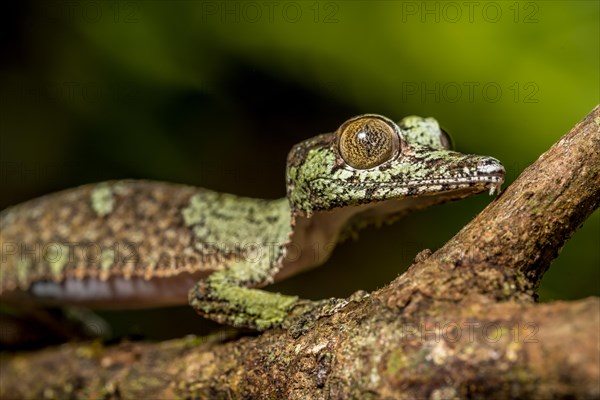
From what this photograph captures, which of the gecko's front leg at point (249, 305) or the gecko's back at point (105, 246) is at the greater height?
the gecko's back at point (105, 246)

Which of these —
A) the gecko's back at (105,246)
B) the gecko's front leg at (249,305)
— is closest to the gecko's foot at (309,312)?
the gecko's front leg at (249,305)

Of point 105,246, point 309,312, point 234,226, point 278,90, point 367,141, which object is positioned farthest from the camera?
point 278,90

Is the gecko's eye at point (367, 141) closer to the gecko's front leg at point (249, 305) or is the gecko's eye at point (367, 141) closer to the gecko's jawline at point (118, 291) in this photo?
the gecko's front leg at point (249, 305)

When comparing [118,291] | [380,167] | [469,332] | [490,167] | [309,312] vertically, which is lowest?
[469,332]

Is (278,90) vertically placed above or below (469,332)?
above

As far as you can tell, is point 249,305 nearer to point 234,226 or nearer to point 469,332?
point 234,226

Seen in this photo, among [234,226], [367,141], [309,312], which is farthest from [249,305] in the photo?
[367,141]

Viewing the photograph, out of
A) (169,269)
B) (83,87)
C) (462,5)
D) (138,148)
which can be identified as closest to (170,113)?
(138,148)

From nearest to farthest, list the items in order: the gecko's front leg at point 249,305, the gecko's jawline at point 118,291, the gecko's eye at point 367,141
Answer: the gecko's front leg at point 249,305, the gecko's eye at point 367,141, the gecko's jawline at point 118,291

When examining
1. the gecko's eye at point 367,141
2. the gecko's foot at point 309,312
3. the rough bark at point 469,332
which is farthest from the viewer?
the gecko's eye at point 367,141
